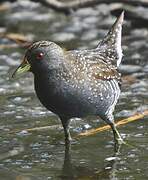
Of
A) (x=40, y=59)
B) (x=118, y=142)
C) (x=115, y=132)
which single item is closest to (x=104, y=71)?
(x=115, y=132)

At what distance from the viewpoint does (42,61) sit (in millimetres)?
6020

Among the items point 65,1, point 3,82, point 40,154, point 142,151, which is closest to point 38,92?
point 40,154

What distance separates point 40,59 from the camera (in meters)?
6.02

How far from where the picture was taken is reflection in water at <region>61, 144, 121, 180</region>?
18.6ft

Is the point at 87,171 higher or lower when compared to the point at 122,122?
higher

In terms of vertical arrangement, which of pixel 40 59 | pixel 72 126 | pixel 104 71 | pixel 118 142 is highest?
pixel 40 59

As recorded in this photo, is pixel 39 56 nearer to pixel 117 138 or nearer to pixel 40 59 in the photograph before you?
pixel 40 59

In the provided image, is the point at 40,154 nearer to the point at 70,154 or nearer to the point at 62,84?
the point at 70,154

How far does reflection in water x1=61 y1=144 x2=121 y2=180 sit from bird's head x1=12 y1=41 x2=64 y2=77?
778 millimetres

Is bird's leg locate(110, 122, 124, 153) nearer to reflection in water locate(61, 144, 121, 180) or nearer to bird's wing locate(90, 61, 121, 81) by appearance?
reflection in water locate(61, 144, 121, 180)

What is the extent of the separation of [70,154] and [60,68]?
73 cm

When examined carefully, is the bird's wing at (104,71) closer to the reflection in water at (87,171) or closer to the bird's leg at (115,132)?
the bird's leg at (115,132)

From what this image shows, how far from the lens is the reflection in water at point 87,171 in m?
5.67

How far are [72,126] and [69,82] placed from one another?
106cm
